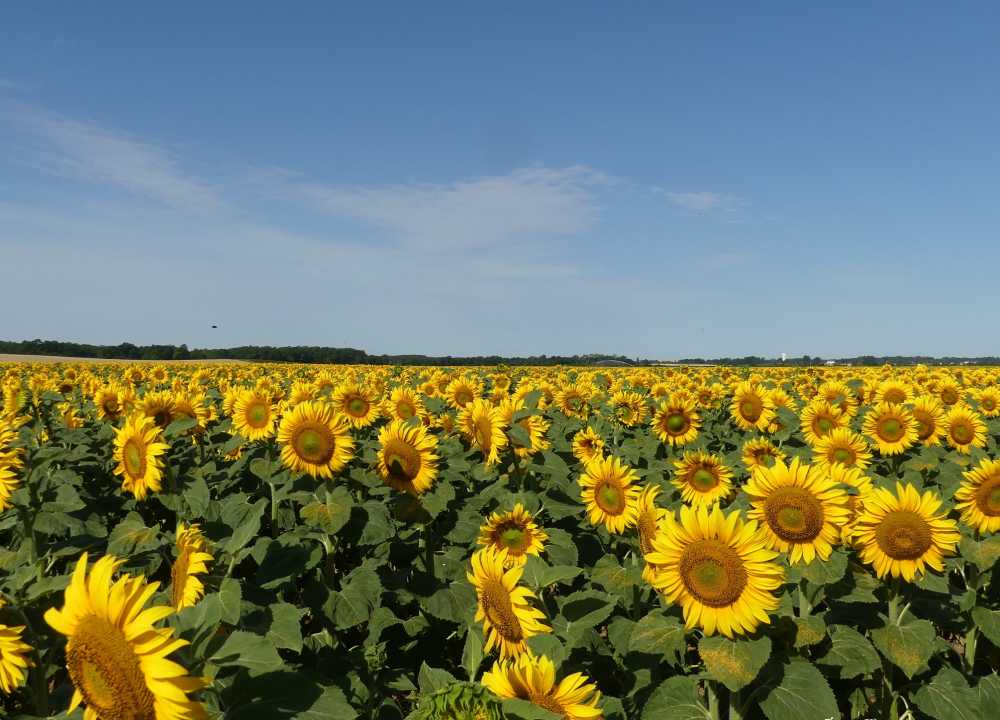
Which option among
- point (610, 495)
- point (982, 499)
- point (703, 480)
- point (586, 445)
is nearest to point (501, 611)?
point (610, 495)

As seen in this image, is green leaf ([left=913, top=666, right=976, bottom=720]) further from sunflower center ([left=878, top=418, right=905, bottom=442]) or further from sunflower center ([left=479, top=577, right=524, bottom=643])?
sunflower center ([left=878, top=418, right=905, bottom=442])

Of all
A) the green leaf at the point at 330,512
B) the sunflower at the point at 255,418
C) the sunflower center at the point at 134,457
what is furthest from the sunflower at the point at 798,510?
the sunflower center at the point at 134,457

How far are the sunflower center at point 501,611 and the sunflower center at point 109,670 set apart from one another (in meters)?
1.98

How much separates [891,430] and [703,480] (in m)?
3.39

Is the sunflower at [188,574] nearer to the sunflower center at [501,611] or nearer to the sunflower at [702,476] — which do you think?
the sunflower center at [501,611]

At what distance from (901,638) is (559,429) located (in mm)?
5840

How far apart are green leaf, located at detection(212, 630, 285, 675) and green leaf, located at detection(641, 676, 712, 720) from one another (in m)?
2.30

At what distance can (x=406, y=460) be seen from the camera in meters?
5.07

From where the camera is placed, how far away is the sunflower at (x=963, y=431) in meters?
8.75

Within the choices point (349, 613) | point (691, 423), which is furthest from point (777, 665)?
point (691, 423)

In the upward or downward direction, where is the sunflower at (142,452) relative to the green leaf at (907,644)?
upward

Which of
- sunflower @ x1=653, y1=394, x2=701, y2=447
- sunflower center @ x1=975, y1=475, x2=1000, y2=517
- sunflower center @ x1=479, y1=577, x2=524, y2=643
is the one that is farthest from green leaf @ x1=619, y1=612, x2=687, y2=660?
sunflower @ x1=653, y1=394, x2=701, y2=447

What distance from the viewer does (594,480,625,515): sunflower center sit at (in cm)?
548

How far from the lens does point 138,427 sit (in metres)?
5.05
